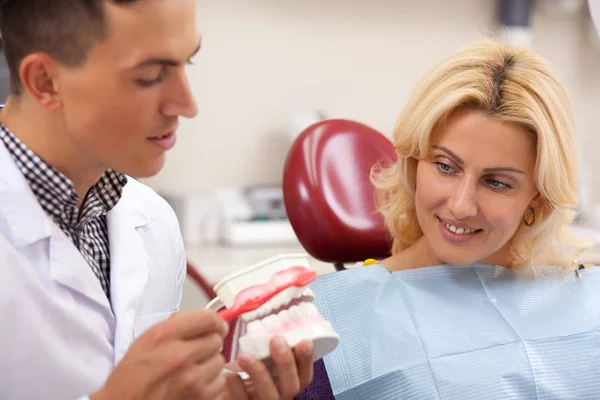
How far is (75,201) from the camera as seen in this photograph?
109cm

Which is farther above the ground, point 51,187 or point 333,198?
point 51,187

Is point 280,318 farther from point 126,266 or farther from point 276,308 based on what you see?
point 126,266

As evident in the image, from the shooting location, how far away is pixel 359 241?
1.69 metres

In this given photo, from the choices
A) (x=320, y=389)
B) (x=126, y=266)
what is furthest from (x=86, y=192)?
(x=320, y=389)

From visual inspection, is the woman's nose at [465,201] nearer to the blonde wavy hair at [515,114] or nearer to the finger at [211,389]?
the blonde wavy hair at [515,114]

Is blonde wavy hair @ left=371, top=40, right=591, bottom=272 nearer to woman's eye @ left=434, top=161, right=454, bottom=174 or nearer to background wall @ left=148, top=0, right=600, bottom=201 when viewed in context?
woman's eye @ left=434, top=161, right=454, bottom=174

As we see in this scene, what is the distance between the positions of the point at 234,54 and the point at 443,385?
174 cm

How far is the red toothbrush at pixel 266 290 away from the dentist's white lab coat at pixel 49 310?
0.22m

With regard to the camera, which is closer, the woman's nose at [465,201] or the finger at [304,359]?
the finger at [304,359]

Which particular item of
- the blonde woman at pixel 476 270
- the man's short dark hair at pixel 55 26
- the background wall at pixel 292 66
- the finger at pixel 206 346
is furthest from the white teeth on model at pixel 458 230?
the background wall at pixel 292 66

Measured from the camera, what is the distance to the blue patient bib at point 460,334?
1422 mm

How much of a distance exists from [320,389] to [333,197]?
1.48 ft

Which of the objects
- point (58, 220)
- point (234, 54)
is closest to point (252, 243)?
point (234, 54)

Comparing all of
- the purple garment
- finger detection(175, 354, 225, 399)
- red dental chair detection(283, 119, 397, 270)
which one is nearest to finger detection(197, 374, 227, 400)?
finger detection(175, 354, 225, 399)
